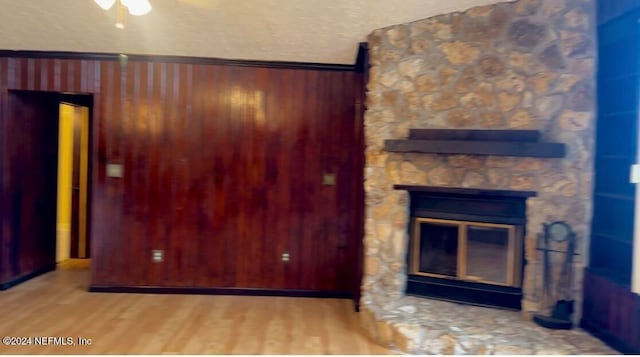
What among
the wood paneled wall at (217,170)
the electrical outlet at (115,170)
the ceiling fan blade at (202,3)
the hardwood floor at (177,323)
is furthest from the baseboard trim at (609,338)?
the electrical outlet at (115,170)

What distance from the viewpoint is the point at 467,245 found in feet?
11.8

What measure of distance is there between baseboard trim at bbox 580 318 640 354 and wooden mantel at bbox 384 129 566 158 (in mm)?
1224

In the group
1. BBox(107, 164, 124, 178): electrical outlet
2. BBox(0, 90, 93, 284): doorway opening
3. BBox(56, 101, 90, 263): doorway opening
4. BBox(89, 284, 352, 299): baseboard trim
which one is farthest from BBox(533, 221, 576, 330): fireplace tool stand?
BBox(56, 101, 90, 263): doorway opening

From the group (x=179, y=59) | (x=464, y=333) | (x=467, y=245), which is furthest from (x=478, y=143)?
(x=179, y=59)

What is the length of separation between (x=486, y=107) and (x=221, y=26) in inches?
89.3

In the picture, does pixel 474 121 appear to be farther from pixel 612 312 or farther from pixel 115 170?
pixel 115 170

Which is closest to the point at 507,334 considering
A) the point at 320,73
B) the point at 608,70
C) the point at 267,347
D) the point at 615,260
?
the point at 615,260

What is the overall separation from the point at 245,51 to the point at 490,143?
234cm

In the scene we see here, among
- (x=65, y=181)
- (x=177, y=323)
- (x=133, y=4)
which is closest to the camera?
(x=133, y=4)

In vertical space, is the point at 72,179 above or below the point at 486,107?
below

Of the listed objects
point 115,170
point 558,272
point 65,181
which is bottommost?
point 558,272

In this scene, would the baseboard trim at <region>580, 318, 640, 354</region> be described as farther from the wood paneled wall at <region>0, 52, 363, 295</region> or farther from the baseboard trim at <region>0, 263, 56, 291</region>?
the baseboard trim at <region>0, 263, 56, 291</region>

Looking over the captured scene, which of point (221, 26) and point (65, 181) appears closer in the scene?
point (221, 26)

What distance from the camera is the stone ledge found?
2.82m
